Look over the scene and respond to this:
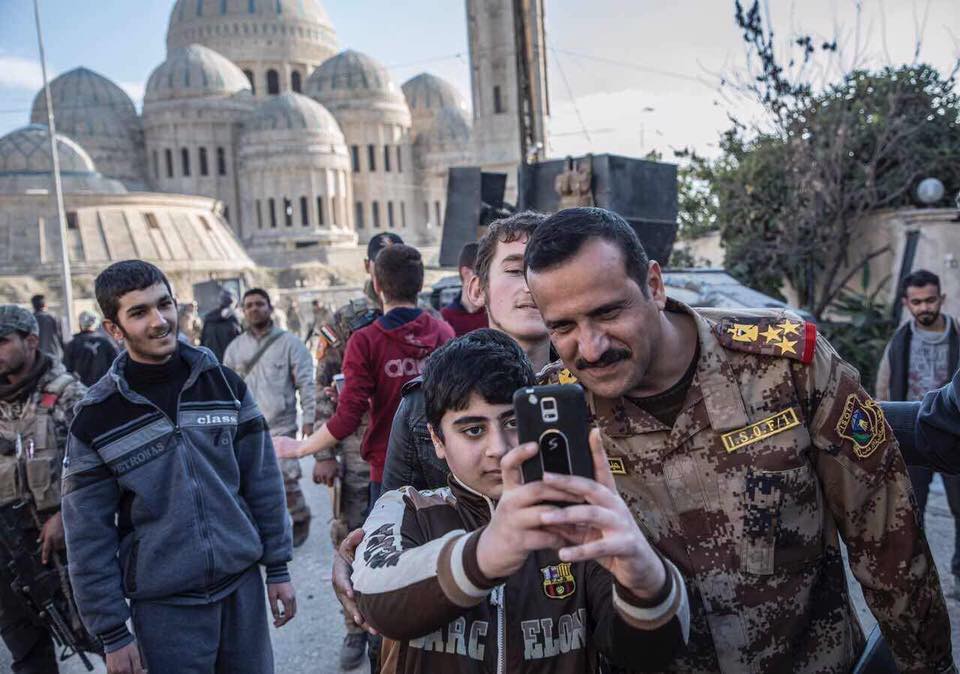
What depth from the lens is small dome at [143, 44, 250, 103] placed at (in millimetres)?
46688

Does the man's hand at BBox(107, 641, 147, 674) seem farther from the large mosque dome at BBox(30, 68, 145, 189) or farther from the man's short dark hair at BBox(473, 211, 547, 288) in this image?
the large mosque dome at BBox(30, 68, 145, 189)

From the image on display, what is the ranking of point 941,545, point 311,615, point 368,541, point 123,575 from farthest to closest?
point 941,545
point 311,615
point 123,575
point 368,541

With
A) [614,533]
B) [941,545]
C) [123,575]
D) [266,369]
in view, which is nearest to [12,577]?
[123,575]

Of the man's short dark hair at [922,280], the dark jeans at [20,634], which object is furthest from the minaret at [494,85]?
the dark jeans at [20,634]

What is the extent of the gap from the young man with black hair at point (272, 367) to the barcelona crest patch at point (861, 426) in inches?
175

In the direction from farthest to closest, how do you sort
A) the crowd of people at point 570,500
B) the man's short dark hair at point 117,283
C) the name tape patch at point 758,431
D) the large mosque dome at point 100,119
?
1. the large mosque dome at point 100,119
2. the man's short dark hair at point 117,283
3. the name tape patch at point 758,431
4. the crowd of people at point 570,500

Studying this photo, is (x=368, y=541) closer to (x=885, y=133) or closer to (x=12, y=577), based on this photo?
(x=12, y=577)

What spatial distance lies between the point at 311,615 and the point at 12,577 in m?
1.69

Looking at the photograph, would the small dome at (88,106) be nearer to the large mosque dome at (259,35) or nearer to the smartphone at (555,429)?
the large mosque dome at (259,35)

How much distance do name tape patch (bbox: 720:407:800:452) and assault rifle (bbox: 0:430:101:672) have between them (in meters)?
2.92

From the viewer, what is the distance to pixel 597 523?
116 centimetres

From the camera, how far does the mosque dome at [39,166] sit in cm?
3569

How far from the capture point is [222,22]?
174 feet

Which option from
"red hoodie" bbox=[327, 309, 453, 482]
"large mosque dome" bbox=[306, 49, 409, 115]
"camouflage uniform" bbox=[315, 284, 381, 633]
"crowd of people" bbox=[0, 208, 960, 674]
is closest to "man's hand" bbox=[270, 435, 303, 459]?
"red hoodie" bbox=[327, 309, 453, 482]
